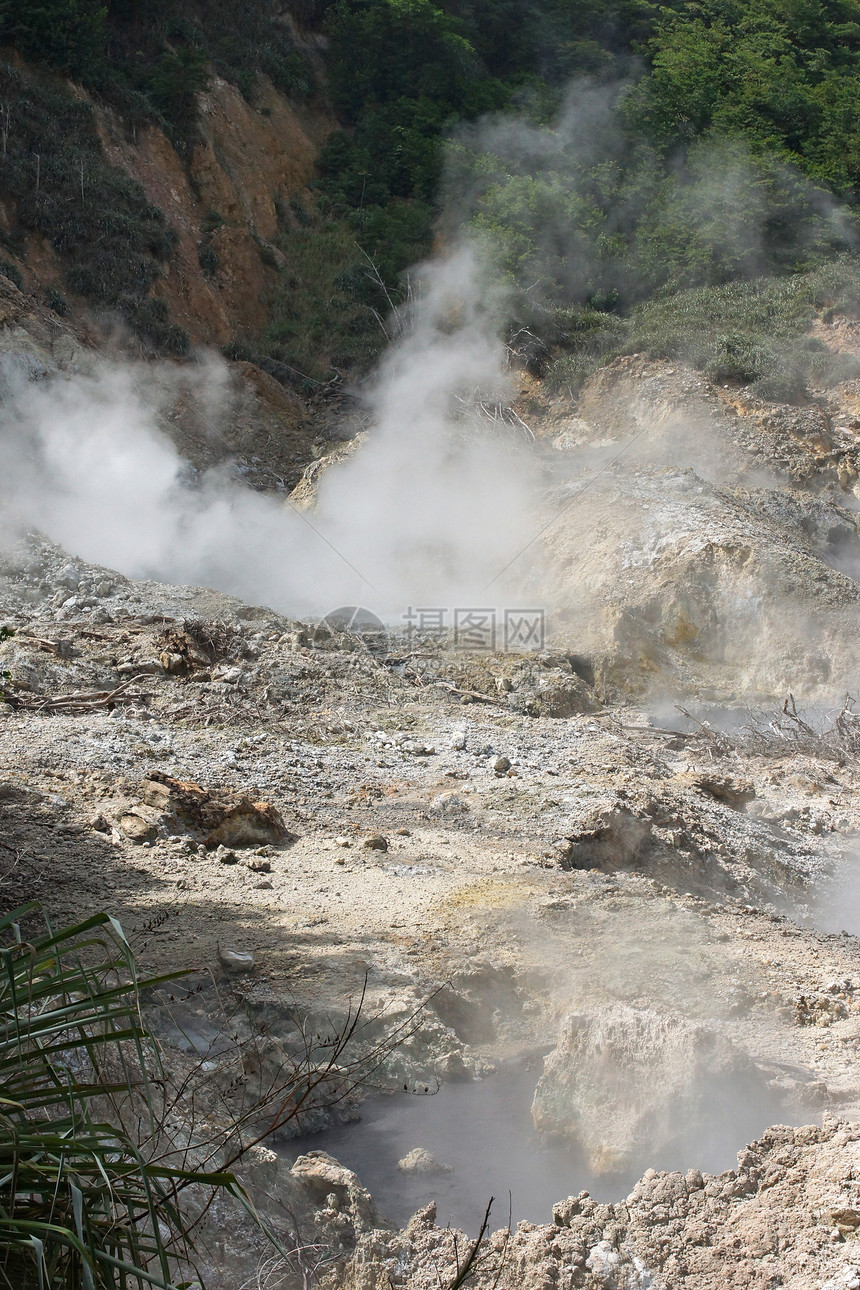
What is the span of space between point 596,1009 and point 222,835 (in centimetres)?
255

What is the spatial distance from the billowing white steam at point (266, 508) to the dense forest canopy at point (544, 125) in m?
4.36

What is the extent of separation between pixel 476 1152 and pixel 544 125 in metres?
21.9

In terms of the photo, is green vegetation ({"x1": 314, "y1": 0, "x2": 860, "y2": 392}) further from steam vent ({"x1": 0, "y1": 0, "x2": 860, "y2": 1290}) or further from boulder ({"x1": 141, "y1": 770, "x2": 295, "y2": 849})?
boulder ({"x1": 141, "y1": 770, "x2": 295, "y2": 849})

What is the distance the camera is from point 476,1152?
3279 millimetres

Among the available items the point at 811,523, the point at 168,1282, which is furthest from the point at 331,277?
the point at 168,1282

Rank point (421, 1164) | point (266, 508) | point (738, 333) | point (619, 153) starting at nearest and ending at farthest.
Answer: point (421, 1164) < point (266, 508) < point (738, 333) < point (619, 153)

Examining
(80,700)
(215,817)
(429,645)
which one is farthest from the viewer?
(429,645)

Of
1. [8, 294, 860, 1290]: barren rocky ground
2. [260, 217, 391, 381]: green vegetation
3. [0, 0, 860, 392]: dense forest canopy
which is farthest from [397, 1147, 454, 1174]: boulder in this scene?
[0, 0, 860, 392]: dense forest canopy

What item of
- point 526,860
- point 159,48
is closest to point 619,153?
point 159,48

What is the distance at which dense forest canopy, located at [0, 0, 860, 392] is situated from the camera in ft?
59.5

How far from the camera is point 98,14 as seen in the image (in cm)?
1661

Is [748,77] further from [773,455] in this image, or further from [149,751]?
[149,751]

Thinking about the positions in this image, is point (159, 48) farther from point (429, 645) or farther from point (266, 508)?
point (429, 645)

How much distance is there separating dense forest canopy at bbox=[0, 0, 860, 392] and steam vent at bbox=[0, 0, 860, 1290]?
0.11 meters
